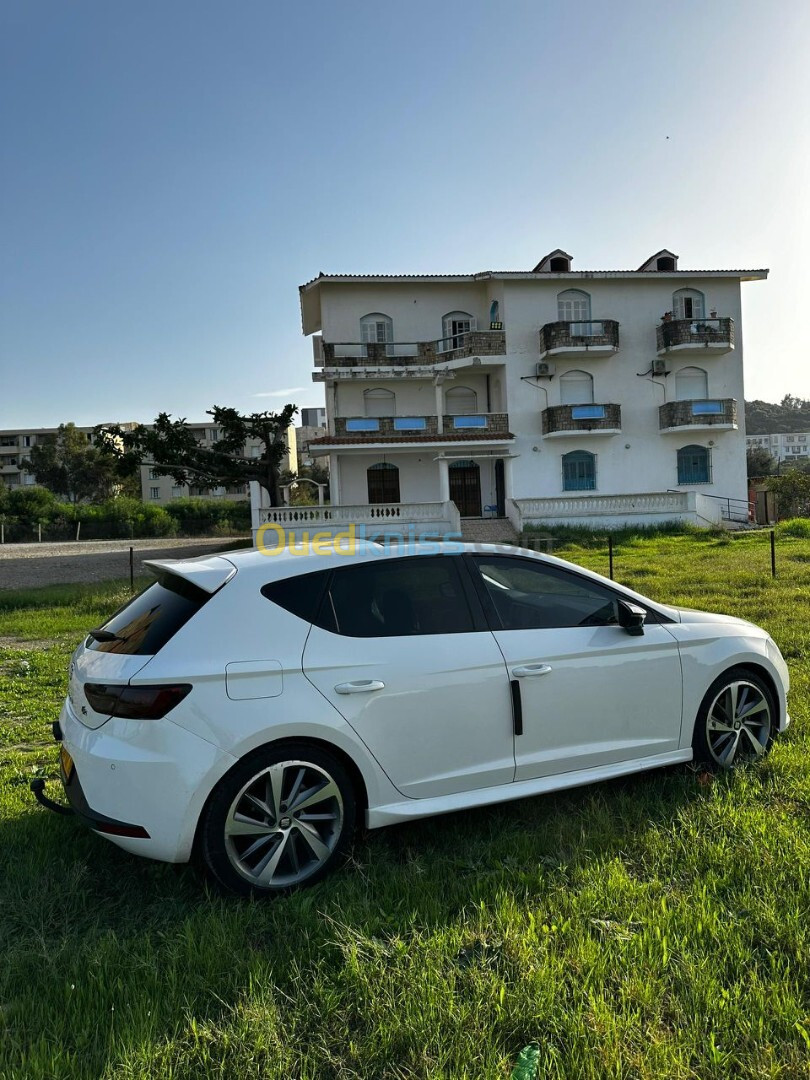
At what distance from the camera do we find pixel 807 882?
295 centimetres

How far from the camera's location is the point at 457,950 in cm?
261

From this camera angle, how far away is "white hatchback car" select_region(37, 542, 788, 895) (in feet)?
9.51

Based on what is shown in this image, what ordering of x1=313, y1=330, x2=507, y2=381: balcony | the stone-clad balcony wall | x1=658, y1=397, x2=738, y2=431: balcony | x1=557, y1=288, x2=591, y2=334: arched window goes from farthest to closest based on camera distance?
x1=557, y1=288, x2=591, y2=334: arched window < x1=658, y1=397, x2=738, y2=431: balcony < x1=313, y1=330, x2=507, y2=381: balcony < the stone-clad balcony wall

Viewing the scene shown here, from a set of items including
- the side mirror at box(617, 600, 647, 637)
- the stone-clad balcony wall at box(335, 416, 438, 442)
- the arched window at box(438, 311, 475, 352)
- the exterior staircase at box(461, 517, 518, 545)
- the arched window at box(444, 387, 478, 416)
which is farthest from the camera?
the arched window at box(444, 387, 478, 416)

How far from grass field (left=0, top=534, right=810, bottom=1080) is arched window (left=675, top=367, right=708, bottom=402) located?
32.5 m

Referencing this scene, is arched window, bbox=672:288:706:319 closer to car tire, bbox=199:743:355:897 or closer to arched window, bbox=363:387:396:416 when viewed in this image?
arched window, bbox=363:387:396:416

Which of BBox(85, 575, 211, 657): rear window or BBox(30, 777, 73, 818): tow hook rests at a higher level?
BBox(85, 575, 211, 657): rear window

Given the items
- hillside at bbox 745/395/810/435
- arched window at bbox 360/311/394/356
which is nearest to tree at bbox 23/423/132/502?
arched window at bbox 360/311/394/356

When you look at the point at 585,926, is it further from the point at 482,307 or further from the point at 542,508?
the point at 482,307

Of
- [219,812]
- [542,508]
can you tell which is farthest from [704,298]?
[219,812]

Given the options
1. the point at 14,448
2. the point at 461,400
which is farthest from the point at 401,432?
the point at 14,448

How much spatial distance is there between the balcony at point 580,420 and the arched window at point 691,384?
3.71 metres

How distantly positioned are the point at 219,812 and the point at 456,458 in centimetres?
2949

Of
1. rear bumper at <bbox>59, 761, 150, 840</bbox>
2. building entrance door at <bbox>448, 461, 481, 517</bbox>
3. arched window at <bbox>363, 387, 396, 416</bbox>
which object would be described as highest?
arched window at <bbox>363, 387, 396, 416</bbox>
